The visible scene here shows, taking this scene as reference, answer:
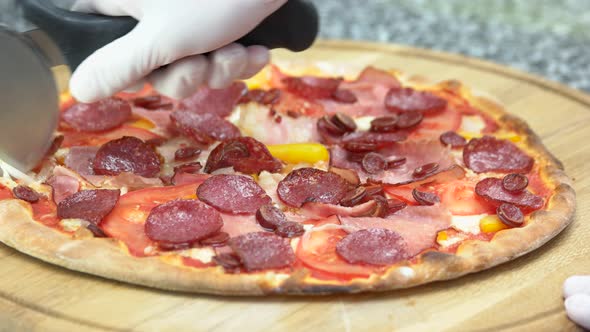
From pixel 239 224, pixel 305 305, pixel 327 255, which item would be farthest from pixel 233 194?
pixel 305 305

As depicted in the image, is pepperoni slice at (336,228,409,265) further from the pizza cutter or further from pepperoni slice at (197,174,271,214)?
the pizza cutter

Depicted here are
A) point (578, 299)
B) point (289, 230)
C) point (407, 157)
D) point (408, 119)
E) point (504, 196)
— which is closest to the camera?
point (578, 299)

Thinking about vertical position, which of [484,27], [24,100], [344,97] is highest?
[24,100]

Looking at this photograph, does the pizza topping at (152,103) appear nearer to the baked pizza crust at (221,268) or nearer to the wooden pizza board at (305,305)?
the baked pizza crust at (221,268)

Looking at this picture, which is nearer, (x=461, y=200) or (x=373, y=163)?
(x=461, y=200)

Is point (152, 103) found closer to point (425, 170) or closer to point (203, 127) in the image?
point (203, 127)

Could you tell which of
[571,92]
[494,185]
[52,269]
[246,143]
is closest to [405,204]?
[494,185]

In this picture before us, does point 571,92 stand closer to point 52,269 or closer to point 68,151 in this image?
point 68,151

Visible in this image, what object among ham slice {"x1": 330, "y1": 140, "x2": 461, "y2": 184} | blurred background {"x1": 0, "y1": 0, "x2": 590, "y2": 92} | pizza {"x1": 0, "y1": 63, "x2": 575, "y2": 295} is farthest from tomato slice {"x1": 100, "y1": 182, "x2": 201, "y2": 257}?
blurred background {"x1": 0, "y1": 0, "x2": 590, "y2": 92}
